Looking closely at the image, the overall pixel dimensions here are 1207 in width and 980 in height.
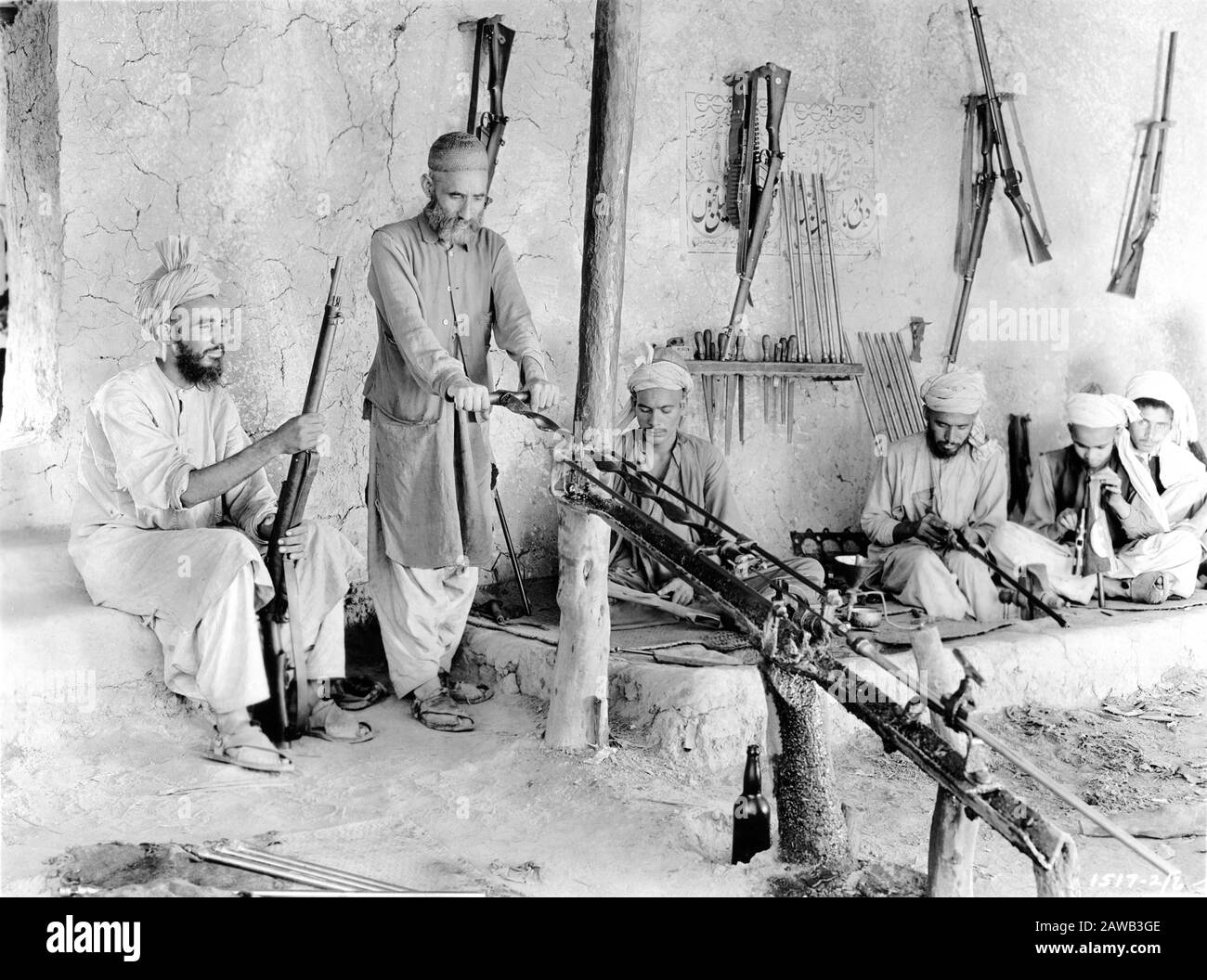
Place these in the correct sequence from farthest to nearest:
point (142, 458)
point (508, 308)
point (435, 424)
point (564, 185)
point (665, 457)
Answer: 1. point (564, 185)
2. point (665, 457)
3. point (508, 308)
4. point (435, 424)
5. point (142, 458)

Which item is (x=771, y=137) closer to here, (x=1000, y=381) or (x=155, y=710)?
(x=1000, y=381)

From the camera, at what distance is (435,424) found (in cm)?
516

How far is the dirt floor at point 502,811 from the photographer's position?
3.87 meters

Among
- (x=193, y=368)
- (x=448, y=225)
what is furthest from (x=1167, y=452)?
(x=193, y=368)

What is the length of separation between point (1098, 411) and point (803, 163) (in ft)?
7.03

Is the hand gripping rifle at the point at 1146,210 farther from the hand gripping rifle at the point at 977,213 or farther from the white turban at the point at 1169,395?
the white turban at the point at 1169,395

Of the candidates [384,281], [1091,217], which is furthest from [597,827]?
[1091,217]

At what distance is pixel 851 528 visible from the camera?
7.66 metres

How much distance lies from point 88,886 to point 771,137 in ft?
16.8

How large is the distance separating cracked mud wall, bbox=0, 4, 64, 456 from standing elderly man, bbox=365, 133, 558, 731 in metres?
1.50

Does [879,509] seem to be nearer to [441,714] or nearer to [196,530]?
[441,714]

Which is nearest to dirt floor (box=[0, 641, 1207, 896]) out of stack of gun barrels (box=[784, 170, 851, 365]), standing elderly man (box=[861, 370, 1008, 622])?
standing elderly man (box=[861, 370, 1008, 622])

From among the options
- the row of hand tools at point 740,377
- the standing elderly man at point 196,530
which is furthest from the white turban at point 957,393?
the standing elderly man at point 196,530

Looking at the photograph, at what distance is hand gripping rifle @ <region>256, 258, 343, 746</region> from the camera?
4832 mm
